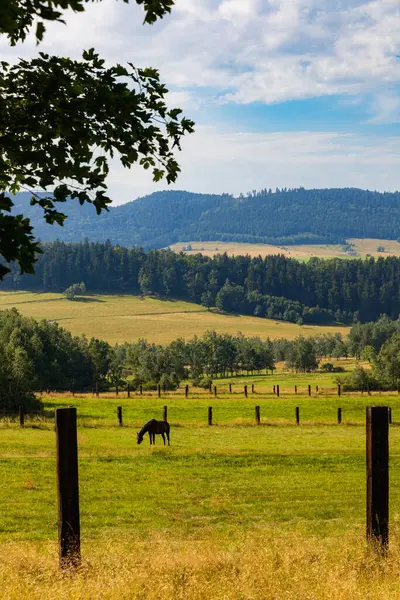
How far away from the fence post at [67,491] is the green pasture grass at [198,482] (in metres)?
4.26

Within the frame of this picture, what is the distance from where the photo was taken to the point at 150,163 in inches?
313

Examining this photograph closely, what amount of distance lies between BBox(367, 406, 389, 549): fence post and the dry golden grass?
275 millimetres

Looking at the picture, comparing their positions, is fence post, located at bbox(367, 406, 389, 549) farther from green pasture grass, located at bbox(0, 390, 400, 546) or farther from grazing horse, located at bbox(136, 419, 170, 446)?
grazing horse, located at bbox(136, 419, 170, 446)

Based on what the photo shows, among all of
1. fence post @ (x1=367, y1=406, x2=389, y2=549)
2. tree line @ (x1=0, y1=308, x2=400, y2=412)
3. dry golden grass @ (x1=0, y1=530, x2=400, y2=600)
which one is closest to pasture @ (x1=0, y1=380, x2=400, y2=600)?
dry golden grass @ (x1=0, y1=530, x2=400, y2=600)

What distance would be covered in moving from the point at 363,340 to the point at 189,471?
147m

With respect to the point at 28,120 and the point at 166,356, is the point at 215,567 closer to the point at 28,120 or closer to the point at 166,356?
the point at 28,120

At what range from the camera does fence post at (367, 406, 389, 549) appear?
7.73 metres

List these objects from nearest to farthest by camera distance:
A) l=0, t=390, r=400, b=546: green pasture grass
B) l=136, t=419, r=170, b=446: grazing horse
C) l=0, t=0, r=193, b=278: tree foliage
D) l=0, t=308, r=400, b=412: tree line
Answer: l=0, t=0, r=193, b=278: tree foliage → l=0, t=390, r=400, b=546: green pasture grass → l=136, t=419, r=170, b=446: grazing horse → l=0, t=308, r=400, b=412: tree line

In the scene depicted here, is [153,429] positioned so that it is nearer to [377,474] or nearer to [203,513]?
[203,513]

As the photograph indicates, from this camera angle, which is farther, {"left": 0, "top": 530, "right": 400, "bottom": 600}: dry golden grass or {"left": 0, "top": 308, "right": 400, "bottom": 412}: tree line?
{"left": 0, "top": 308, "right": 400, "bottom": 412}: tree line

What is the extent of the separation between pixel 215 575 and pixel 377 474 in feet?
6.92

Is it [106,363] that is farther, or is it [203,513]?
[106,363]

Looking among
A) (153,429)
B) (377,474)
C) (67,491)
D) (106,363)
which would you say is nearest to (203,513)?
(377,474)

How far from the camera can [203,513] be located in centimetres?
1514
